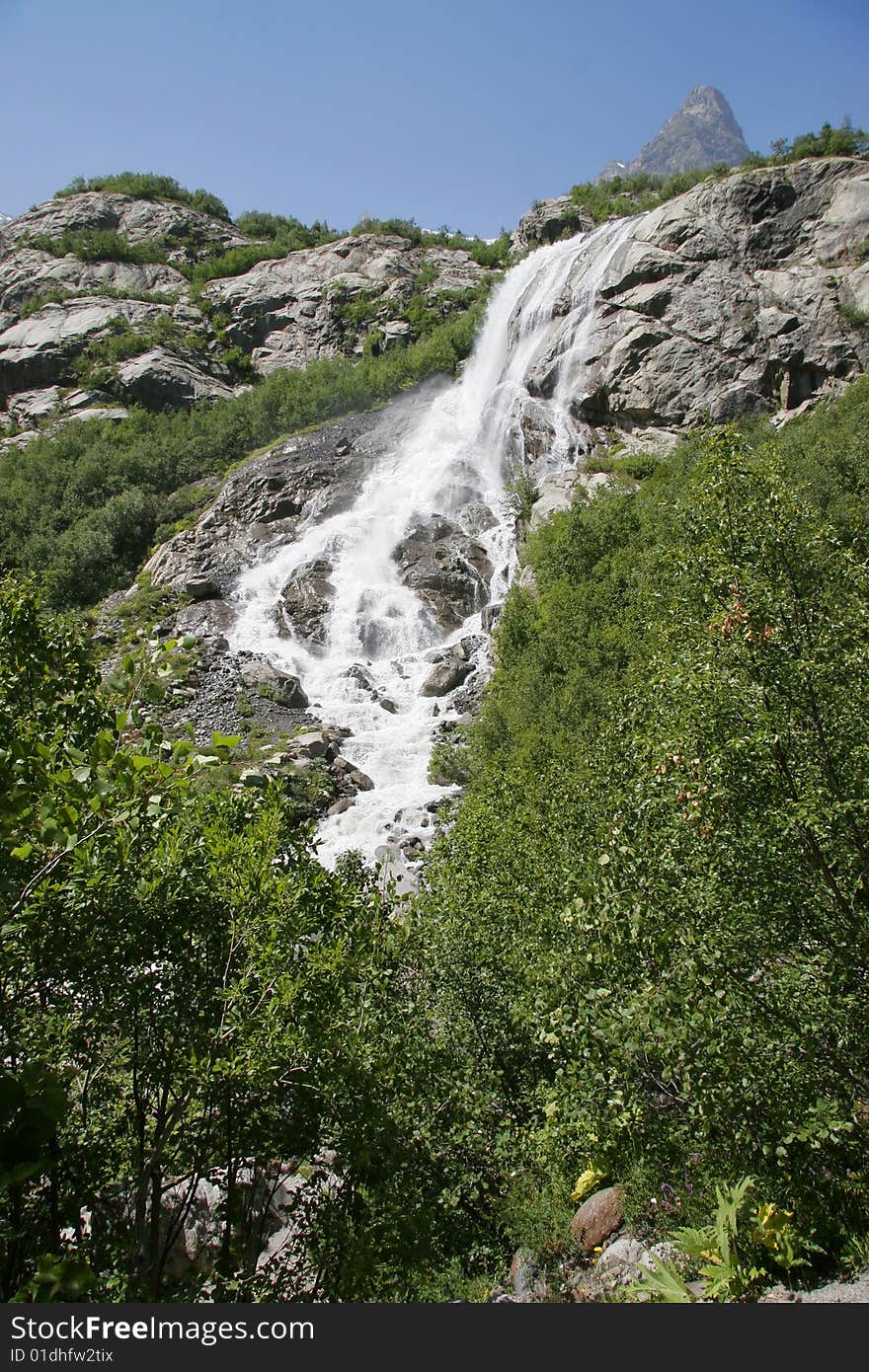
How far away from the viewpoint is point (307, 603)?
140 feet

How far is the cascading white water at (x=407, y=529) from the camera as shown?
32031 millimetres

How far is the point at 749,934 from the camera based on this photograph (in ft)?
21.7

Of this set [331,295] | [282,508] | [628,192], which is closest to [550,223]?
[628,192]

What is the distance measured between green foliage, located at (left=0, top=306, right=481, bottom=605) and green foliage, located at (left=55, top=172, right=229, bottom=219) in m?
40.0

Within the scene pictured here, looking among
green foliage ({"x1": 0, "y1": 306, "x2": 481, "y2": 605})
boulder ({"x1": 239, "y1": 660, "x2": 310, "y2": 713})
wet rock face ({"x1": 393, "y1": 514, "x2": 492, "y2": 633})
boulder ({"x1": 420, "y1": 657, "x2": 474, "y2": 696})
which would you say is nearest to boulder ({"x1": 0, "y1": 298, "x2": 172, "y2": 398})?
green foliage ({"x1": 0, "y1": 306, "x2": 481, "y2": 605})

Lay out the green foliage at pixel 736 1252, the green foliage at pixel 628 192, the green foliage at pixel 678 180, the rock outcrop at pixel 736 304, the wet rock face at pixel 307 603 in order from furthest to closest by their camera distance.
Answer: the green foliage at pixel 628 192
the green foliage at pixel 678 180
the rock outcrop at pixel 736 304
the wet rock face at pixel 307 603
the green foliage at pixel 736 1252

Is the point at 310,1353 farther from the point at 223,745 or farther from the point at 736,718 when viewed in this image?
the point at 736,718

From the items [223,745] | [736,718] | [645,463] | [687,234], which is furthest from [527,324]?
[223,745]

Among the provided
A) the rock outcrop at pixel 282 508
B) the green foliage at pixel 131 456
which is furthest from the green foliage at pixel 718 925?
the green foliage at pixel 131 456

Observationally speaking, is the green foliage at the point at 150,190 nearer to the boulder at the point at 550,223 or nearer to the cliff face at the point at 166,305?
the cliff face at the point at 166,305

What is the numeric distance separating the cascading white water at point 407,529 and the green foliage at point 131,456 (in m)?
10.6

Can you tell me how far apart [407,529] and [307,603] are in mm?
8816

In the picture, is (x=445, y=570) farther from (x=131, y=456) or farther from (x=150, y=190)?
(x=150, y=190)

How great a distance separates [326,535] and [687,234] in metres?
30.8
